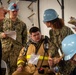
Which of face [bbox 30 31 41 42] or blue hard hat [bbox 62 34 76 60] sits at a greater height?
blue hard hat [bbox 62 34 76 60]

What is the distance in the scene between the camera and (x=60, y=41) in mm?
3125

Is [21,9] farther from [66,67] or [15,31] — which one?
[66,67]

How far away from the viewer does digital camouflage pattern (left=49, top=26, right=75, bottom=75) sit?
9.71ft

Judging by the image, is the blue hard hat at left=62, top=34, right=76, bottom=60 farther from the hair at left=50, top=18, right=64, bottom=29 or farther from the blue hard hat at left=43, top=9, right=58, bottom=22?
the blue hard hat at left=43, top=9, right=58, bottom=22

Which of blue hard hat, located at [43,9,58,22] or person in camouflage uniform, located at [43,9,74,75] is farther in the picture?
blue hard hat, located at [43,9,58,22]

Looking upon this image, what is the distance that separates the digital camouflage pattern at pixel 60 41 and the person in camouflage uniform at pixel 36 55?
12cm

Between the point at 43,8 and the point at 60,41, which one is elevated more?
the point at 43,8

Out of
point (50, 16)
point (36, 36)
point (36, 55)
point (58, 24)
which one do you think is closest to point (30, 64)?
point (36, 55)

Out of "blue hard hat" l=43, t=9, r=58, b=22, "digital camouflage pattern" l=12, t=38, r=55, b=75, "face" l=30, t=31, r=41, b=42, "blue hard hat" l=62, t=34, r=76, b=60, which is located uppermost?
"blue hard hat" l=43, t=9, r=58, b=22

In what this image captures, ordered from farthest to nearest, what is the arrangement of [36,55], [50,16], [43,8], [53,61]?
[43,8]
[50,16]
[36,55]
[53,61]

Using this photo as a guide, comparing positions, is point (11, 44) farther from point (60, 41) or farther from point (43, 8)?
point (43, 8)

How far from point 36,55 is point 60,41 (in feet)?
1.28

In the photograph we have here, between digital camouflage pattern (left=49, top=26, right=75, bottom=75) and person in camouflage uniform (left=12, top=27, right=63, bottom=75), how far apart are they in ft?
0.38

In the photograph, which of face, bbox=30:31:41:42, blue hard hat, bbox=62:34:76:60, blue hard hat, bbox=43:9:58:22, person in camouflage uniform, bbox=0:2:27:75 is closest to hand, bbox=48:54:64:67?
face, bbox=30:31:41:42
